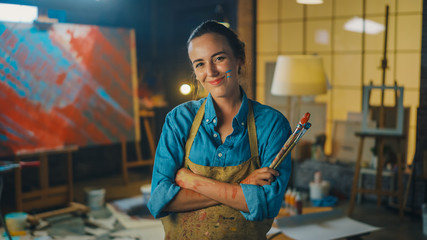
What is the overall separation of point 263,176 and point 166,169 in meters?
0.26

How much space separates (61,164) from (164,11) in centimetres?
251

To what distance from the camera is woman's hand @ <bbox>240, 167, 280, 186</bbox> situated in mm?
1093

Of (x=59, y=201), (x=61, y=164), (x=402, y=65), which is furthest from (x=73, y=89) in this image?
(x=402, y=65)

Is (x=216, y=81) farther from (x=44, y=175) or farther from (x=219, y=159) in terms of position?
(x=44, y=175)

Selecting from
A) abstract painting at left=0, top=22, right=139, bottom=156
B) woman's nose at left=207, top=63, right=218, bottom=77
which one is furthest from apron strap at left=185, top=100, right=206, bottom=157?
abstract painting at left=0, top=22, right=139, bottom=156

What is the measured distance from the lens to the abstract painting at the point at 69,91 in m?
3.19

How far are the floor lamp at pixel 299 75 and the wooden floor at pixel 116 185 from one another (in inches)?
96.3

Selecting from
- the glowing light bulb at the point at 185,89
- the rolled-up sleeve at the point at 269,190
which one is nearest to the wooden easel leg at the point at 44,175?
the glowing light bulb at the point at 185,89

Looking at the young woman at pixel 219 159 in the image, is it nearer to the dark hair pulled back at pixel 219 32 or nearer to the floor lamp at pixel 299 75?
the dark hair pulled back at pixel 219 32

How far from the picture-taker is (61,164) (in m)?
5.37

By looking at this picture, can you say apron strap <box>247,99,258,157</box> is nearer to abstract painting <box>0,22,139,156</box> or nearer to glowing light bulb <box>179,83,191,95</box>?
glowing light bulb <box>179,83,191,95</box>

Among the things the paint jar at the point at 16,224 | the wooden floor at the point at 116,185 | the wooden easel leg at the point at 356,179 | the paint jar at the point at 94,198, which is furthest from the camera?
the wooden floor at the point at 116,185

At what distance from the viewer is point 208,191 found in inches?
44.3

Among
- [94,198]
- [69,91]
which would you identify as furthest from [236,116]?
[94,198]
